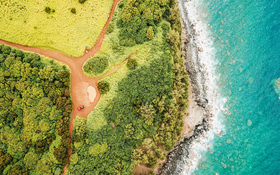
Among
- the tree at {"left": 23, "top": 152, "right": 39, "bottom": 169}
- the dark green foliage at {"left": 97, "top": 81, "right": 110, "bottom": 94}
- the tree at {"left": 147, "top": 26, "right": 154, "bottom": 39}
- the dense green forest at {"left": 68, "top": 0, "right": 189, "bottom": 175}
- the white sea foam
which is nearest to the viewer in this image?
the tree at {"left": 23, "top": 152, "right": 39, "bottom": 169}

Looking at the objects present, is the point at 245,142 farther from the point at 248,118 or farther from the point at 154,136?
the point at 154,136

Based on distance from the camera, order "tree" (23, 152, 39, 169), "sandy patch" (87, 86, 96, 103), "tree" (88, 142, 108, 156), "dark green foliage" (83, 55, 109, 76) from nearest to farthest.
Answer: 1. "tree" (23, 152, 39, 169)
2. "tree" (88, 142, 108, 156)
3. "sandy patch" (87, 86, 96, 103)
4. "dark green foliage" (83, 55, 109, 76)

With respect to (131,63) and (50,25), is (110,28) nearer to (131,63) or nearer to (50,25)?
(131,63)

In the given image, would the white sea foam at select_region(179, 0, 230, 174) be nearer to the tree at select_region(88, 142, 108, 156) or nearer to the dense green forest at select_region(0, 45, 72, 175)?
the tree at select_region(88, 142, 108, 156)

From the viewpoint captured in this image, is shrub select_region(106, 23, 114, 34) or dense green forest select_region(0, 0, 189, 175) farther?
shrub select_region(106, 23, 114, 34)

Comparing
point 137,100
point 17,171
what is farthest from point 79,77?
point 17,171

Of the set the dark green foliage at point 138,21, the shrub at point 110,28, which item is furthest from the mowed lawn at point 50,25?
the dark green foliage at point 138,21

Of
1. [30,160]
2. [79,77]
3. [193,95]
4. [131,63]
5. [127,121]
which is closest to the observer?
[30,160]

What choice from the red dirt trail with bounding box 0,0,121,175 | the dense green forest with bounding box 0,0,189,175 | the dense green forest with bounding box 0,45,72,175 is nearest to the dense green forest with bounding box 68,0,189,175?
the dense green forest with bounding box 0,0,189,175
